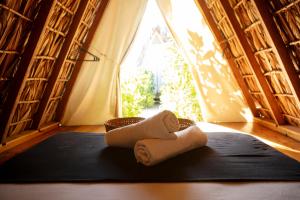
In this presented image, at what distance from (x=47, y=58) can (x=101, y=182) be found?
2.26 m

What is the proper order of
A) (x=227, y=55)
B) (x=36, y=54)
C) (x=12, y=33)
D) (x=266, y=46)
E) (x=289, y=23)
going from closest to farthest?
(x=12, y=33)
(x=289, y=23)
(x=36, y=54)
(x=266, y=46)
(x=227, y=55)

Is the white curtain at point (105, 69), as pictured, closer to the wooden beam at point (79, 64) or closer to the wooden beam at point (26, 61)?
the wooden beam at point (79, 64)

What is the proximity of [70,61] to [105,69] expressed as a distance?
20.0 inches

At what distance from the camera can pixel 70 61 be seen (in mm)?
3840

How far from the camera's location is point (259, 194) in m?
1.16

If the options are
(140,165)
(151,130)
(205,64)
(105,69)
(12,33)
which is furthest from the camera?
(205,64)

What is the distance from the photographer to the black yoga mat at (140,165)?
1.34 metres

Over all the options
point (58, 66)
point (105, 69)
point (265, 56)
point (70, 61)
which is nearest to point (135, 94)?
point (105, 69)

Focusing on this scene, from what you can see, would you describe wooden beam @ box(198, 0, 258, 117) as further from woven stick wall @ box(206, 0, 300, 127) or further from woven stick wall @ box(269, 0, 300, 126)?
woven stick wall @ box(269, 0, 300, 126)

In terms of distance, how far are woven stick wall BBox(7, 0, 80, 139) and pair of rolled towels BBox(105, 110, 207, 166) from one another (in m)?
1.58

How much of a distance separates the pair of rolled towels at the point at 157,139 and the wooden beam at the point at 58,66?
1.84 m

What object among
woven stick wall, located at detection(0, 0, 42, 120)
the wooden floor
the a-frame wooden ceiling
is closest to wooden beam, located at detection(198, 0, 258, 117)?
the a-frame wooden ceiling

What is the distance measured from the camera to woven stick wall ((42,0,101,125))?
3.72 m

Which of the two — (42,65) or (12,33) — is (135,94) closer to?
(42,65)
